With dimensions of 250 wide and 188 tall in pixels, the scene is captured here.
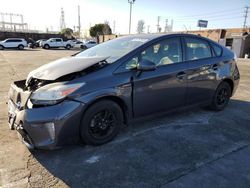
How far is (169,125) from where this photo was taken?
13.8 ft

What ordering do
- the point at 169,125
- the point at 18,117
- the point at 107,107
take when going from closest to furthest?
the point at 18,117, the point at 107,107, the point at 169,125

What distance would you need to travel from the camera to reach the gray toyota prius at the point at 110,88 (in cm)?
294

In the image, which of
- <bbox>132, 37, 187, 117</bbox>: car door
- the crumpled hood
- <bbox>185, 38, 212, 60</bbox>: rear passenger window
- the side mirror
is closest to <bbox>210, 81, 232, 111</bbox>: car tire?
<bbox>185, 38, 212, 60</bbox>: rear passenger window

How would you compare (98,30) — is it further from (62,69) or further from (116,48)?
(62,69)

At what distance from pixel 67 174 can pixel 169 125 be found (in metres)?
2.03

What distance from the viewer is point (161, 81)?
3.79 m

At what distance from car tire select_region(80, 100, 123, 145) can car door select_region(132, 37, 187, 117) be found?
1.10 ft

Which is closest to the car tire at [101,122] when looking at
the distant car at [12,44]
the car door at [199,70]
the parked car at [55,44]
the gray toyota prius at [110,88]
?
the gray toyota prius at [110,88]

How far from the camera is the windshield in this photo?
3632mm

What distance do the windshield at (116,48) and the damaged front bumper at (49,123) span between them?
3.15 feet

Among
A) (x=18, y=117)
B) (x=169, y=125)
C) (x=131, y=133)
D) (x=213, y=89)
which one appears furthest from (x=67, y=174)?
(x=213, y=89)

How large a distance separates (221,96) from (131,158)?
2804mm

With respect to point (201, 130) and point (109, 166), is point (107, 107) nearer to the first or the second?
point (109, 166)

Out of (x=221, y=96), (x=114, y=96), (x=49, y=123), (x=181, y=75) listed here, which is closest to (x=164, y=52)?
(x=181, y=75)
